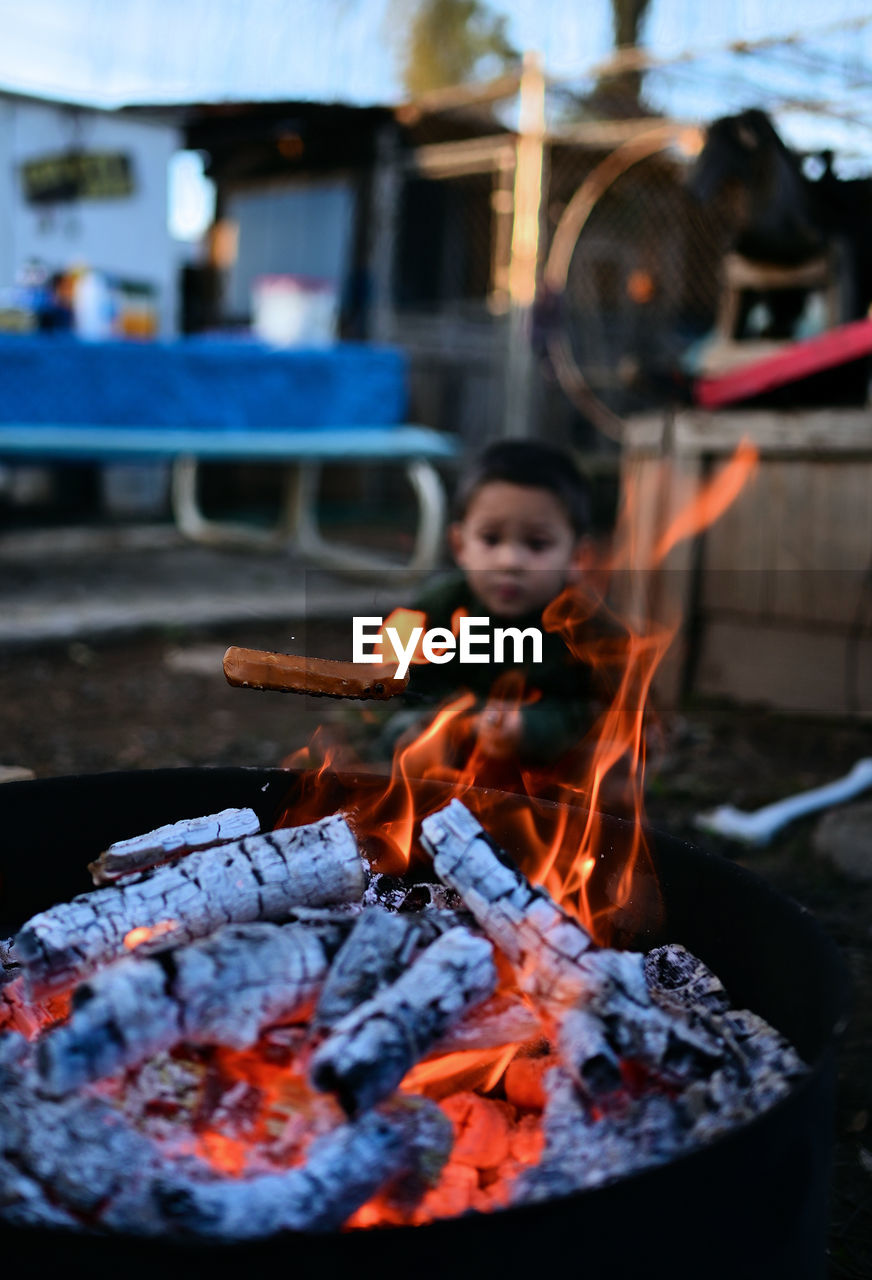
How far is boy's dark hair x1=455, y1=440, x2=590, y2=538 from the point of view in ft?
7.84

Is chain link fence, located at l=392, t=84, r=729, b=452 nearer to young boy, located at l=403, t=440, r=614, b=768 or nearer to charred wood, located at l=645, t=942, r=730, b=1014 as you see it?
young boy, located at l=403, t=440, r=614, b=768

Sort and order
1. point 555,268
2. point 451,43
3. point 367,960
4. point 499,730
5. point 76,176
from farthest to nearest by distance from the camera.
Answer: point 451,43 → point 555,268 → point 76,176 → point 499,730 → point 367,960

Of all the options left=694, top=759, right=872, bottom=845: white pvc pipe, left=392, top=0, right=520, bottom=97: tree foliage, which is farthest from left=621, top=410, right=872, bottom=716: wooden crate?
left=392, top=0, right=520, bottom=97: tree foliage

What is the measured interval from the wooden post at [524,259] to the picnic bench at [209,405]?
1.17 metres

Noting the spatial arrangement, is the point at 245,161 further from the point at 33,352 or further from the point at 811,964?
the point at 811,964

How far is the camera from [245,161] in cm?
1001

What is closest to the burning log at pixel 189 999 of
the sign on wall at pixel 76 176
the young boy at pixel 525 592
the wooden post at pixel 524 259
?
the young boy at pixel 525 592

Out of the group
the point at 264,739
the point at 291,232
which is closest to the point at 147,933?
the point at 264,739

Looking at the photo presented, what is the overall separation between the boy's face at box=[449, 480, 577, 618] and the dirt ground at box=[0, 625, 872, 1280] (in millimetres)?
841

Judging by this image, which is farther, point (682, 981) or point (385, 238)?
point (385, 238)

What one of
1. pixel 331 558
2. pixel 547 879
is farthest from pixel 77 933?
pixel 331 558

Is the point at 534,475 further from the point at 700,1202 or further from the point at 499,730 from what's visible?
the point at 700,1202

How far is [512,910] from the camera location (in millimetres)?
1272

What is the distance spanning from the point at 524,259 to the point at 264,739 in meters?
4.55
